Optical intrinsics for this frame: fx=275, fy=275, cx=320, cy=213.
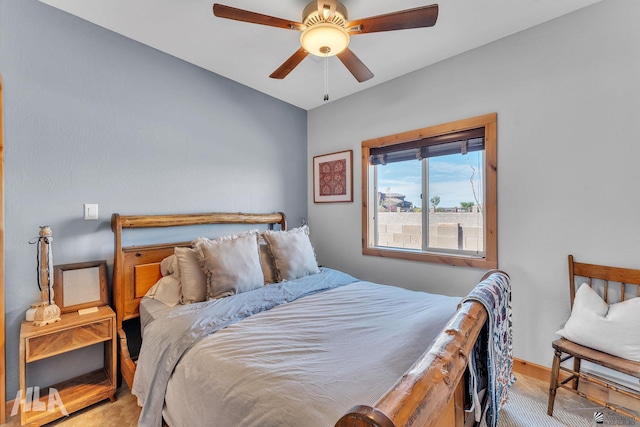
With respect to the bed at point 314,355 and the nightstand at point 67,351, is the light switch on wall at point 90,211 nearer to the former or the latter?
the bed at point 314,355

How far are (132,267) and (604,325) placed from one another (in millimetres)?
3178

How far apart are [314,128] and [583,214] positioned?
285 centimetres

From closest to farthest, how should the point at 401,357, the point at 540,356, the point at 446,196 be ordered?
the point at 401,357 → the point at 540,356 → the point at 446,196

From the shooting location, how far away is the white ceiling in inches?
73.4

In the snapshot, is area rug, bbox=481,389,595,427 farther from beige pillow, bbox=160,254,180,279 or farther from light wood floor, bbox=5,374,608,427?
beige pillow, bbox=160,254,180,279

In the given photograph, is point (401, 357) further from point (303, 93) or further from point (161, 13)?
point (303, 93)

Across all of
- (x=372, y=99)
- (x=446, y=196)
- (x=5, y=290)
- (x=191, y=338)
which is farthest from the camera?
(x=372, y=99)

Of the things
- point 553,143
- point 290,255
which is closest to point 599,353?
point 553,143

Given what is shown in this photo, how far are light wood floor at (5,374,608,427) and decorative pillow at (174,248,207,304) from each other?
2.46 feet

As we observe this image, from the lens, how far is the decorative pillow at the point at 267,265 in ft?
8.09

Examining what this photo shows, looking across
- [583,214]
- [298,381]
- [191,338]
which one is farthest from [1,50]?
[583,214]

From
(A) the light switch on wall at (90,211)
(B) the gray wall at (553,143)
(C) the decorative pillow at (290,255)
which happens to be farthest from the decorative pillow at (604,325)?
(A) the light switch on wall at (90,211)

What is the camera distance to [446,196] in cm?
270

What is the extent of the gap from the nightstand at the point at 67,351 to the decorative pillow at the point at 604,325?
302cm
